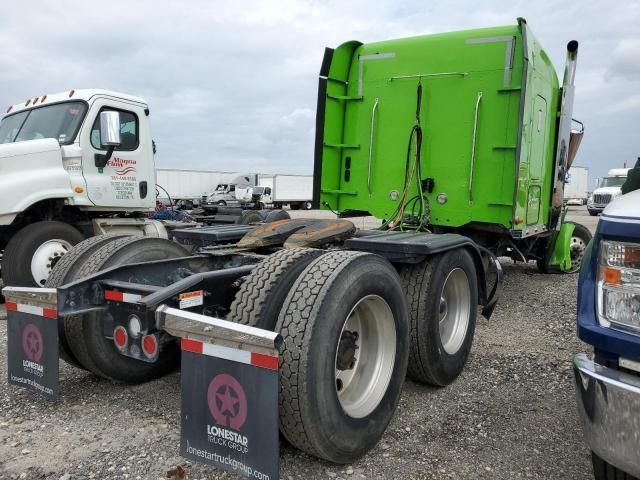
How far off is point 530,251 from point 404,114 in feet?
10.0

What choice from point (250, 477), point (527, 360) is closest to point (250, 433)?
point (250, 477)

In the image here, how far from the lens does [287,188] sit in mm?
42031

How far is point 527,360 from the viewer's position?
451 centimetres

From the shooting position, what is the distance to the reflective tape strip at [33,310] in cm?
298

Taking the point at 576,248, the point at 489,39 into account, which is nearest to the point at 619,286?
the point at 489,39

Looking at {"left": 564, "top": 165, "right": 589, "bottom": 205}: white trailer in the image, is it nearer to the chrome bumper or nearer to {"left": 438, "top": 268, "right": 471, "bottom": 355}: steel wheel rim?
{"left": 438, "top": 268, "right": 471, "bottom": 355}: steel wheel rim

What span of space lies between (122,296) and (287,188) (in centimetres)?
3935

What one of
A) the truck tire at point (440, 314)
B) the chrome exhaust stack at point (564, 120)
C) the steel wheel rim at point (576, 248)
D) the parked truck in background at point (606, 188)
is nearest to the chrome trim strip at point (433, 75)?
the chrome exhaust stack at point (564, 120)

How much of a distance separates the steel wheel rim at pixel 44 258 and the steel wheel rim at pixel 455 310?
4.62 meters

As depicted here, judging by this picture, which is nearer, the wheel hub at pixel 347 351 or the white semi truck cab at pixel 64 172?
the wheel hub at pixel 347 351

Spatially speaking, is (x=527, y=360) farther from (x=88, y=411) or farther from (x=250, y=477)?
(x=88, y=411)

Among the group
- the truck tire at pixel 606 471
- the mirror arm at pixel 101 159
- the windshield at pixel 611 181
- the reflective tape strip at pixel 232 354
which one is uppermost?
the windshield at pixel 611 181

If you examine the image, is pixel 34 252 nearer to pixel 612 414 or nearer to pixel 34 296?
pixel 34 296

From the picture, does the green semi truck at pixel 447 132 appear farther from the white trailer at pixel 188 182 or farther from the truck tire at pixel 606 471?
the white trailer at pixel 188 182
